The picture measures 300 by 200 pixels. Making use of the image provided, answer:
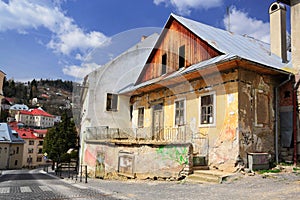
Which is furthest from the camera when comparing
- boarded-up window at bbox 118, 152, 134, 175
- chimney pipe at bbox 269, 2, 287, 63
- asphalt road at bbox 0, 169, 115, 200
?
chimney pipe at bbox 269, 2, 287, 63

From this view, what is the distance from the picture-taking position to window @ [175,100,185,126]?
14.0 m

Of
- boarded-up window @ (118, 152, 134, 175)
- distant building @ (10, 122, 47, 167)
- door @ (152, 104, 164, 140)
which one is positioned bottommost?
distant building @ (10, 122, 47, 167)

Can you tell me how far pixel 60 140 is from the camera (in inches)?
1409

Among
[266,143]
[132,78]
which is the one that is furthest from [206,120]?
[132,78]

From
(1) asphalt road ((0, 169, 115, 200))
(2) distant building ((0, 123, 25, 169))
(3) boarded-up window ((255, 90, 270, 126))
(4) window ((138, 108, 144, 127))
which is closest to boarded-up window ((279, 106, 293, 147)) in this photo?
(3) boarded-up window ((255, 90, 270, 126))

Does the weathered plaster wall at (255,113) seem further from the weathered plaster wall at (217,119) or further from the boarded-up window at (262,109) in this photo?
the weathered plaster wall at (217,119)

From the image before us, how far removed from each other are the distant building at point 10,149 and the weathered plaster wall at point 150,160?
146 ft

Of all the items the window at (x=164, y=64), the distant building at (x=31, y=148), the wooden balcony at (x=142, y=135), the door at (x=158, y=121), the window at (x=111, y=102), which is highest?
the window at (x=164, y=64)

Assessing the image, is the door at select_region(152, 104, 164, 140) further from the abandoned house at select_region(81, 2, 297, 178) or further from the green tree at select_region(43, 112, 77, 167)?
the green tree at select_region(43, 112, 77, 167)

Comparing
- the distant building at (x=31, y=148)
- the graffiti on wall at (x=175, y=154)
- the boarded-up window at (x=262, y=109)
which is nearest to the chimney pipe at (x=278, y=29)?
the boarded-up window at (x=262, y=109)

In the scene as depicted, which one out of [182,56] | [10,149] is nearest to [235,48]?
[182,56]

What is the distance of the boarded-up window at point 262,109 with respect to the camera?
1158cm

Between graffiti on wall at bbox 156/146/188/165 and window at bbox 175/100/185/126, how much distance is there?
2.65 m

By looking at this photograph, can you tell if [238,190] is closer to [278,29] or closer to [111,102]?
[278,29]
